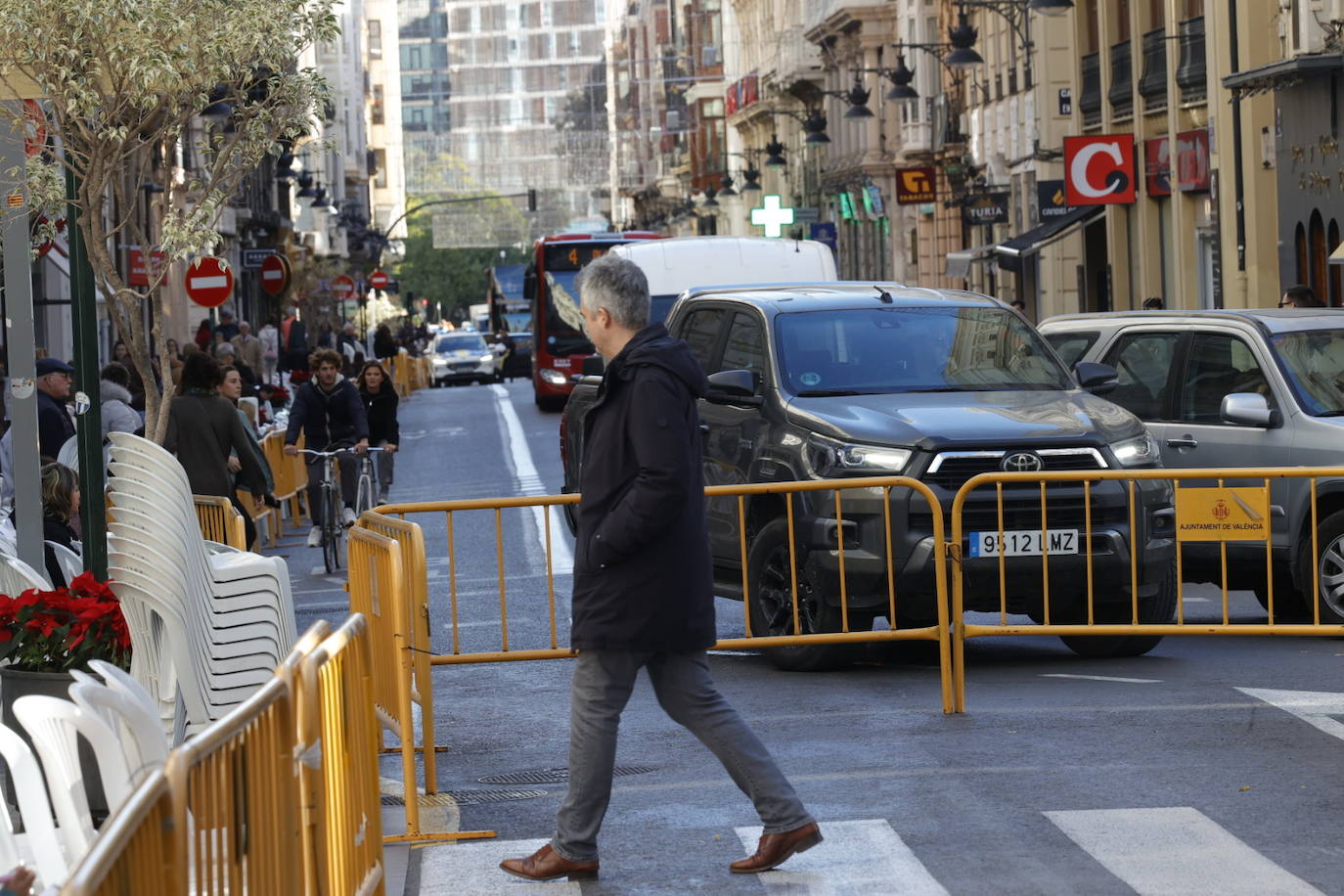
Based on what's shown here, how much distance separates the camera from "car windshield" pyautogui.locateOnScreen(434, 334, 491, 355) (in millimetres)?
68625

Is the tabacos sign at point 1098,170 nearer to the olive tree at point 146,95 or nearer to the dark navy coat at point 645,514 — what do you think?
the olive tree at point 146,95

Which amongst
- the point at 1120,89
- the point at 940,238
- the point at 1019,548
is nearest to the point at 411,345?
the point at 940,238

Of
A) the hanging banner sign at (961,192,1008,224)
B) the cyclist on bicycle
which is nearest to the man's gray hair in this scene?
the cyclist on bicycle

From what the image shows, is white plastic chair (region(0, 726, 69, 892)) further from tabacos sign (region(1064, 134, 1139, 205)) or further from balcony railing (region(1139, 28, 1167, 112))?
balcony railing (region(1139, 28, 1167, 112))

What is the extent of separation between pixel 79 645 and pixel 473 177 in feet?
426

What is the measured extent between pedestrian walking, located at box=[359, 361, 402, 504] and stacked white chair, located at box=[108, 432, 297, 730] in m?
9.72

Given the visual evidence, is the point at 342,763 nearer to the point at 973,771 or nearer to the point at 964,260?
the point at 973,771

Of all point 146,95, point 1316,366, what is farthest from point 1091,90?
point 146,95

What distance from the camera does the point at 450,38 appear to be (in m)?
148

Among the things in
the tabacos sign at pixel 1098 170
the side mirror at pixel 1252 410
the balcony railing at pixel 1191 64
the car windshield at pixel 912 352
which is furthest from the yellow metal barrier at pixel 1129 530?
the balcony railing at pixel 1191 64

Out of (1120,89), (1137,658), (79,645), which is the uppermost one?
(1120,89)

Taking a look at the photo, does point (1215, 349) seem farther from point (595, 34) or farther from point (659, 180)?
point (595, 34)

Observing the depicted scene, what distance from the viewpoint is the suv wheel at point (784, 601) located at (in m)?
10.9

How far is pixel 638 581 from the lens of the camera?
667 cm
